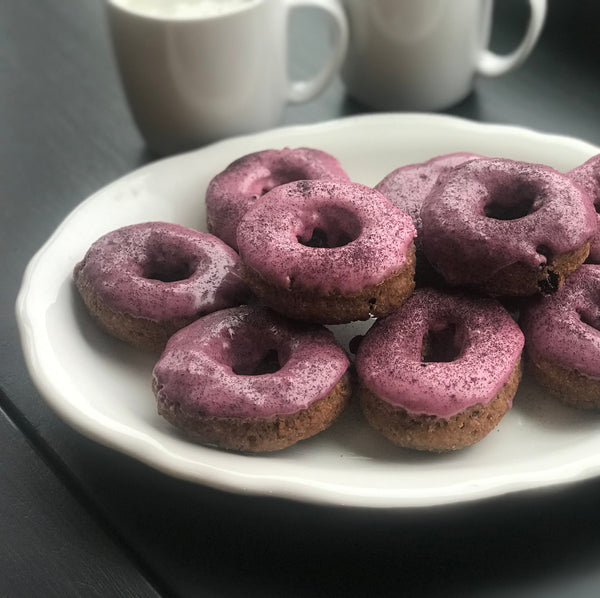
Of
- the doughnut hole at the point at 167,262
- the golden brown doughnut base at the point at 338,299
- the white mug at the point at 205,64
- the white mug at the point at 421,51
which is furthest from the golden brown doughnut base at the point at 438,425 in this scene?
the white mug at the point at 421,51

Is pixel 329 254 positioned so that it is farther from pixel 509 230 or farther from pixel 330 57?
pixel 330 57

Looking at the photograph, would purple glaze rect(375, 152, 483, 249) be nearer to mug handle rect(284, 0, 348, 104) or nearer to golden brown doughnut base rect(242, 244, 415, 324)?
golden brown doughnut base rect(242, 244, 415, 324)

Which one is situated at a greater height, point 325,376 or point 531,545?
point 325,376

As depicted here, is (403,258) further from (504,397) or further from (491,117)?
(491,117)

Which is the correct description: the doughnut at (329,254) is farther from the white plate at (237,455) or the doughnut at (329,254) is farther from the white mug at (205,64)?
the white mug at (205,64)

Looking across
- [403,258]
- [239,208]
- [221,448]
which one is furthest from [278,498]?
[239,208]

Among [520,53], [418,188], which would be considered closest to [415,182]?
[418,188]
